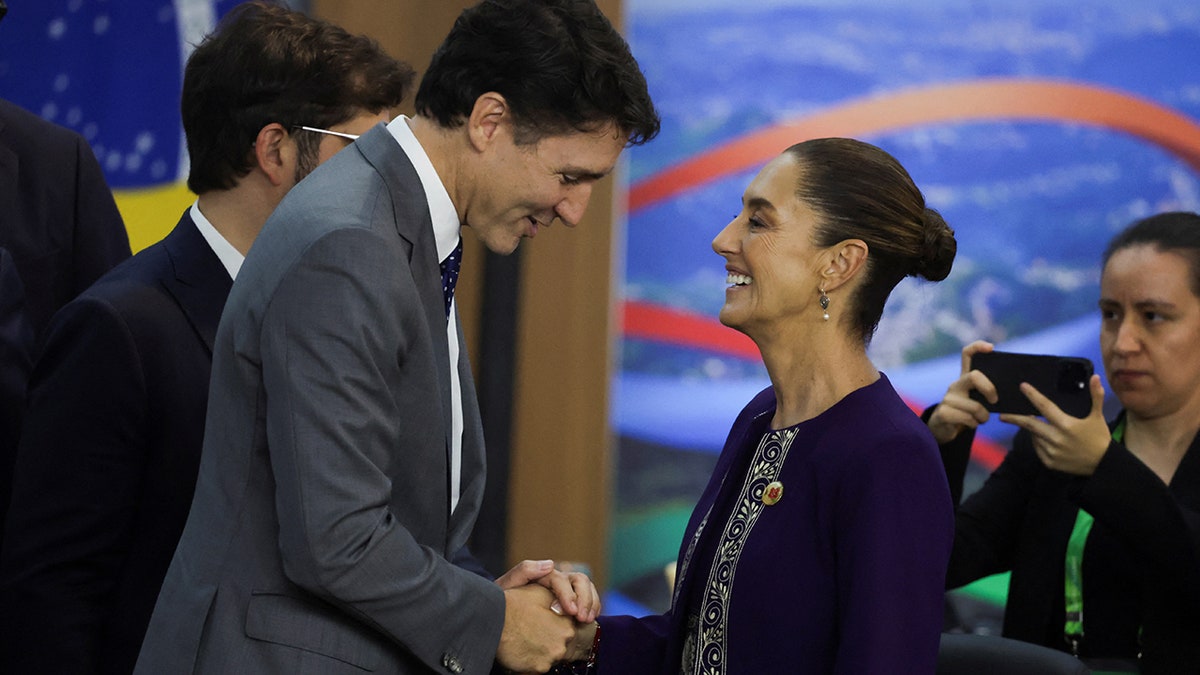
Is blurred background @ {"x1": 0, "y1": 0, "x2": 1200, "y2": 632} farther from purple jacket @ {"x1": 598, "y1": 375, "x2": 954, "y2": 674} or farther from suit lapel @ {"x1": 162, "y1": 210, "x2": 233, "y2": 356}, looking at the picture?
purple jacket @ {"x1": 598, "y1": 375, "x2": 954, "y2": 674}

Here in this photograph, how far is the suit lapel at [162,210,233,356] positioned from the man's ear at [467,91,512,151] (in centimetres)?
51

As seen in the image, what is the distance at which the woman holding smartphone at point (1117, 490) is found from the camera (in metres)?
2.20

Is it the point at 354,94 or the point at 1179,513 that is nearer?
the point at 354,94

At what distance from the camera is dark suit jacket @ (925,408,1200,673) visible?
218 cm

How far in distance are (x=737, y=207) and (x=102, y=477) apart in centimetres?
285

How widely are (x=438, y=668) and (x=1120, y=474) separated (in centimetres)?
135

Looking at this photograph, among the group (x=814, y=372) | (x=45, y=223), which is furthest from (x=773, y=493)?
(x=45, y=223)

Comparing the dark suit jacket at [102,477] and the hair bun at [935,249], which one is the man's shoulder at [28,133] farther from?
the hair bun at [935,249]

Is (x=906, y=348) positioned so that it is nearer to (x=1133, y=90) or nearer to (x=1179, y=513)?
(x=1133, y=90)

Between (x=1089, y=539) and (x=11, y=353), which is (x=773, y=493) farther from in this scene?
(x=11, y=353)

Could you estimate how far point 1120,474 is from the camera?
7.21ft

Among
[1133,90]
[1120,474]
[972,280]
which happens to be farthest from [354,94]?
[1133,90]

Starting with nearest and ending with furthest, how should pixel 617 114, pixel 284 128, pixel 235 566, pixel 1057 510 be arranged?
pixel 235 566 → pixel 617 114 → pixel 284 128 → pixel 1057 510

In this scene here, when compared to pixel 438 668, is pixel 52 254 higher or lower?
higher
